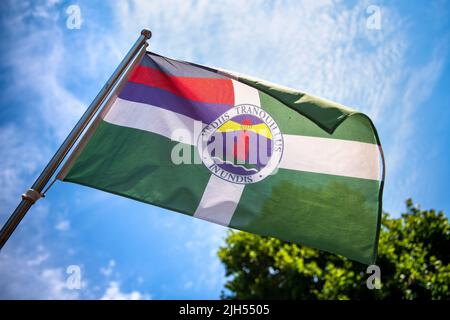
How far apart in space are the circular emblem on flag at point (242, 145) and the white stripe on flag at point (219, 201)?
8 cm

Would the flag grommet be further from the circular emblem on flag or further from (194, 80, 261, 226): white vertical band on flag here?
the circular emblem on flag

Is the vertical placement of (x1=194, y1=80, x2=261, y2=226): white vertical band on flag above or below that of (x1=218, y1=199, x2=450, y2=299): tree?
below

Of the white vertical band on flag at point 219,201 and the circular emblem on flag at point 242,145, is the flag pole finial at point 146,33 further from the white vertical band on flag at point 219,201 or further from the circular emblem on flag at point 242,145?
the white vertical band on flag at point 219,201

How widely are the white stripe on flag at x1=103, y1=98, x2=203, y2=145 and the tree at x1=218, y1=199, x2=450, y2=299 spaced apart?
10.5 meters

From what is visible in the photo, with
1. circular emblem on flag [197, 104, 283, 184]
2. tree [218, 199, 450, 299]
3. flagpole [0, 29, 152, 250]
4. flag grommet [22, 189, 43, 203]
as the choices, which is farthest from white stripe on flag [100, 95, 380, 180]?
tree [218, 199, 450, 299]

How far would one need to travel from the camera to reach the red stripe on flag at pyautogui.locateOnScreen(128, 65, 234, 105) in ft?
13.2

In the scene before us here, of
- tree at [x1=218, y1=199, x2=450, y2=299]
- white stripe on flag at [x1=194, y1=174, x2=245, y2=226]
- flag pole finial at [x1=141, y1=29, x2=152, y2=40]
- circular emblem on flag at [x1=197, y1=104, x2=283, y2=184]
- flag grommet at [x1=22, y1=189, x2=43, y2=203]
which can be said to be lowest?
flag grommet at [x1=22, y1=189, x2=43, y2=203]

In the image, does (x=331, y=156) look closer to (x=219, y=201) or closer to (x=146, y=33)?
(x=219, y=201)

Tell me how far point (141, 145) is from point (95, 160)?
52 centimetres

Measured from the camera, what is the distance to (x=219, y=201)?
3785 millimetres

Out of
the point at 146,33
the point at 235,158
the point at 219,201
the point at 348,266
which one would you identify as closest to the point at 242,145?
the point at 235,158
